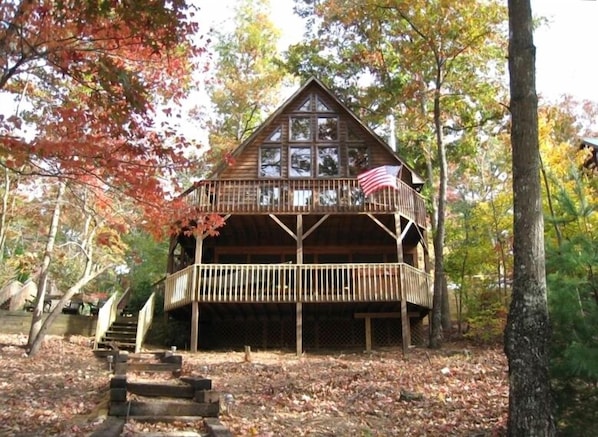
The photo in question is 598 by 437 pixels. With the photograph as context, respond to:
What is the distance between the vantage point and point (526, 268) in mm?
5754

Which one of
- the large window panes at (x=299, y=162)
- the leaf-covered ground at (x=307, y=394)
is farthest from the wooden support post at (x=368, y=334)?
the large window panes at (x=299, y=162)

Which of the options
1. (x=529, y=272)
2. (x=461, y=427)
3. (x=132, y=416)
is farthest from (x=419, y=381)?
(x=132, y=416)

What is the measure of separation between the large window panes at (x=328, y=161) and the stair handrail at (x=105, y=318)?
27.1 ft

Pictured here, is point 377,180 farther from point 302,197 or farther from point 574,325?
point 574,325

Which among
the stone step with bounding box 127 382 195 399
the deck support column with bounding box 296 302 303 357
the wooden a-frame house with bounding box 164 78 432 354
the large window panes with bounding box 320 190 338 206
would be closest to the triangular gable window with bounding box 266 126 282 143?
the wooden a-frame house with bounding box 164 78 432 354

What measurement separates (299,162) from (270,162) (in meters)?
1.04

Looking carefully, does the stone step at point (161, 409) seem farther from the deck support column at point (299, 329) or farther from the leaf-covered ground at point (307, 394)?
the deck support column at point (299, 329)

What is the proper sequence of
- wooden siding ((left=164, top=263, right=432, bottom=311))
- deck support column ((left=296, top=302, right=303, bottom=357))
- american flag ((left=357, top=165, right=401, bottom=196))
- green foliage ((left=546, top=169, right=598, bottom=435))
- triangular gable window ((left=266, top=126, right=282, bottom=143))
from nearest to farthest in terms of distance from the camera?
green foliage ((left=546, top=169, right=598, bottom=435))
deck support column ((left=296, top=302, right=303, bottom=357))
american flag ((left=357, top=165, right=401, bottom=196))
wooden siding ((left=164, top=263, right=432, bottom=311))
triangular gable window ((left=266, top=126, right=282, bottom=143))

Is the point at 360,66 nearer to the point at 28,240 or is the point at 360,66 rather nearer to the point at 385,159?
the point at 385,159

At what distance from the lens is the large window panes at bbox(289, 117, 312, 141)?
18.8m

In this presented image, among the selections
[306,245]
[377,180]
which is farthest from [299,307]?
[377,180]

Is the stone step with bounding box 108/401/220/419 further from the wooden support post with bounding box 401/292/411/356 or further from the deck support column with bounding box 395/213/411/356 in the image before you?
the wooden support post with bounding box 401/292/411/356

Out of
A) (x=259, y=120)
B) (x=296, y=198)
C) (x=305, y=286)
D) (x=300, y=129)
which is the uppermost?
(x=259, y=120)

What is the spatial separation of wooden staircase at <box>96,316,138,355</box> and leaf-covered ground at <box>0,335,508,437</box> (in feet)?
4.69
